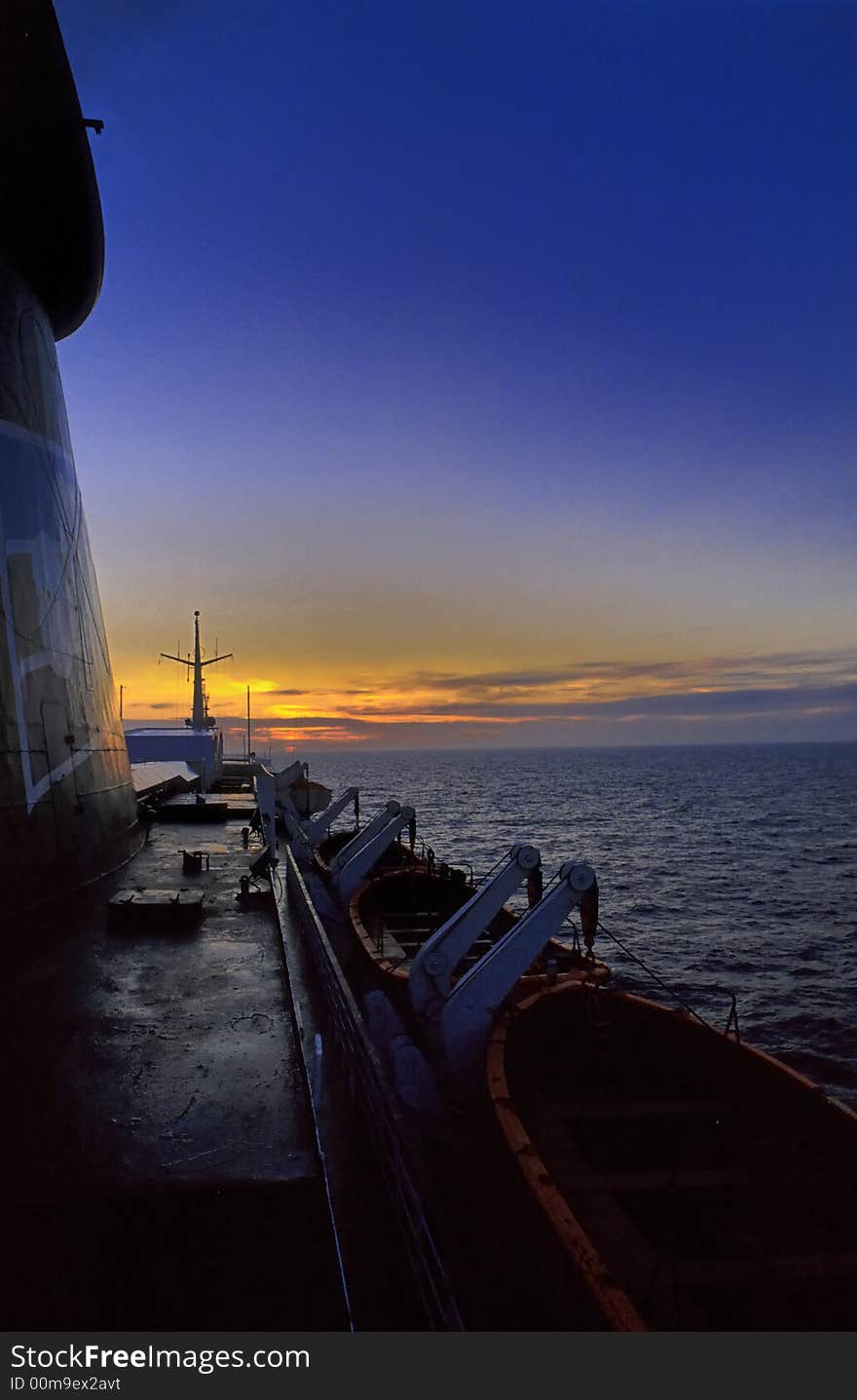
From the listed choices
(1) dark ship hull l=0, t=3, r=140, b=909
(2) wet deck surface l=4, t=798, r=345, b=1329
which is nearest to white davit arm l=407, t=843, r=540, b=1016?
(2) wet deck surface l=4, t=798, r=345, b=1329

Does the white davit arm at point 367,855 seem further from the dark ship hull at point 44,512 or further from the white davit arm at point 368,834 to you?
the dark ship hull at point 44,512

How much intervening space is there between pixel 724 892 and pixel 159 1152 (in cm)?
4591

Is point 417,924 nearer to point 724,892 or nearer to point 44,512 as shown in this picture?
point 44,512

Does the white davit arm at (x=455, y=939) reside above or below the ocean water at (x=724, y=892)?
above

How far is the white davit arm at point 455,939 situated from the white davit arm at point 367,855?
9.01m

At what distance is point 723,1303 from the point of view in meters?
8.20

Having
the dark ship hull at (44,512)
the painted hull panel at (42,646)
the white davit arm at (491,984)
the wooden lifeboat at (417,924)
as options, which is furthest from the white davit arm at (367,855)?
the white davit arm at (491,984)

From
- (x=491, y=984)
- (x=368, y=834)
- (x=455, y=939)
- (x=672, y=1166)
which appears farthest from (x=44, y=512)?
(x=368, y=834)

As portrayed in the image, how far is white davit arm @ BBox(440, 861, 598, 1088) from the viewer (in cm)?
1058

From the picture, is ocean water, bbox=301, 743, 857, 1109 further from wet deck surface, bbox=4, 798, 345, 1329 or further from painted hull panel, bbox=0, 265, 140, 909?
painted hull panel, bbox=0, 265, 140, 909

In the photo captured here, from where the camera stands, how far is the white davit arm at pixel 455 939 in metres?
11.1

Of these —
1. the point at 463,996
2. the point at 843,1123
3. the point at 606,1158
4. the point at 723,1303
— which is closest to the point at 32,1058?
the point at 463,996

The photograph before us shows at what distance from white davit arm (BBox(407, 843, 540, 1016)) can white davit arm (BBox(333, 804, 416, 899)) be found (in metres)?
9.01
